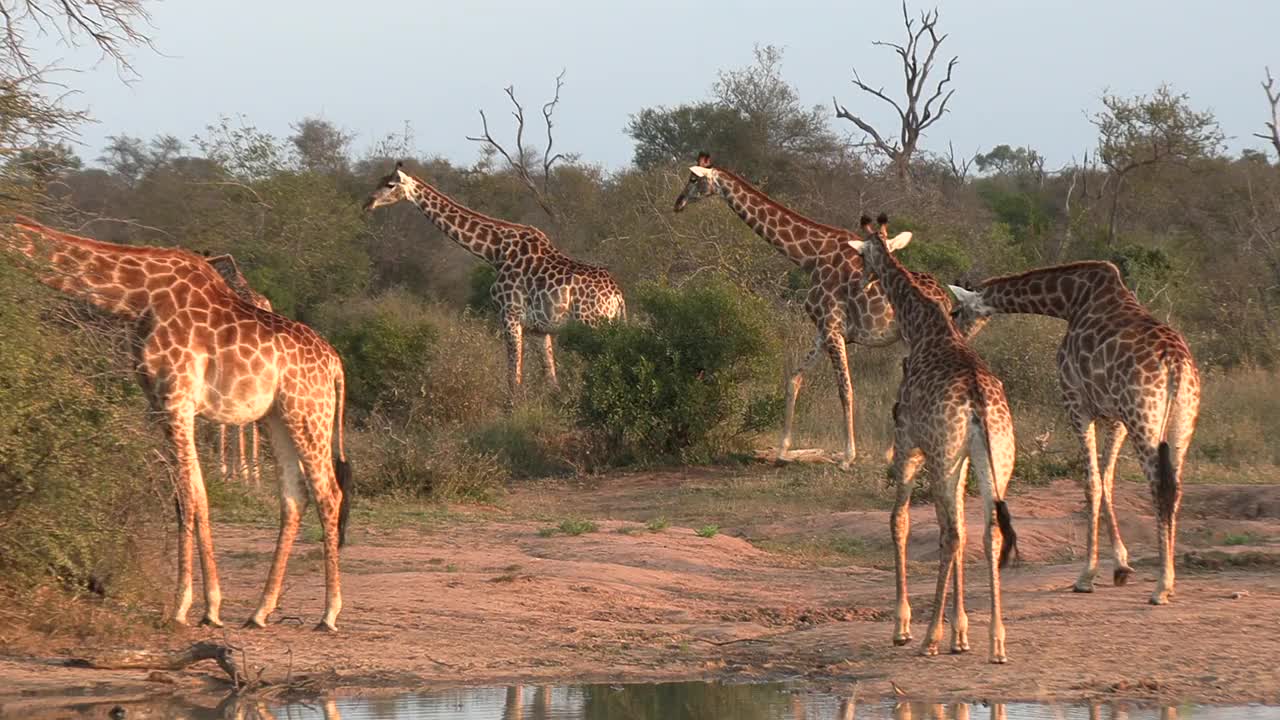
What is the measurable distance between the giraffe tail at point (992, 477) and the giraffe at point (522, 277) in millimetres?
9372

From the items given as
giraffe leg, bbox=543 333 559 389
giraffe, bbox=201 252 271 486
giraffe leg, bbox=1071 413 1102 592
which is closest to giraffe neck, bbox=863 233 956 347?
giraffe leg, bbox=1071 413 1102 592

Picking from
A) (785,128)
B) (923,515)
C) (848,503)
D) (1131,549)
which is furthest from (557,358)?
(785,128)

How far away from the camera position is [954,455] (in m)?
7.46

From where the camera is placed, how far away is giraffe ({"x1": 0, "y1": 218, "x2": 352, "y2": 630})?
793cm

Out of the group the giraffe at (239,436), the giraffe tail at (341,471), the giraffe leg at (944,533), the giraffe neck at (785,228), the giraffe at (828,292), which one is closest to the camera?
the giraffe leg at (944,533)

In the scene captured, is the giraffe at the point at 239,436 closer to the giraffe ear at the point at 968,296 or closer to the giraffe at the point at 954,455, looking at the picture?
the giraffe ear at the point at 968,296

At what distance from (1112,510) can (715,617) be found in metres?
2.48

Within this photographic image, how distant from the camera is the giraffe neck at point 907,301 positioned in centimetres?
841

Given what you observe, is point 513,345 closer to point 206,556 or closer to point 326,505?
point 326,505

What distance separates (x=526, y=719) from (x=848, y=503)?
23.0 feet

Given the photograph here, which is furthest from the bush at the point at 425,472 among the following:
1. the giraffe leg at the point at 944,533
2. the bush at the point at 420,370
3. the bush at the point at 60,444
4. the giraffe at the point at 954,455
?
the giraffe leg at the point at 944,533

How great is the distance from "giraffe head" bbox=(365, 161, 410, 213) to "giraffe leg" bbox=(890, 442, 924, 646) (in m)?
10.6

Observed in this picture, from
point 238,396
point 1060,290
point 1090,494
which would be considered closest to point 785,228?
point 1060,290

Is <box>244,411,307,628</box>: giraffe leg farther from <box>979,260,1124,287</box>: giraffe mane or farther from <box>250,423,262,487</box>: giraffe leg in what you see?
<box>250,423,262,487</box>: giraffe leg
